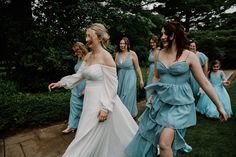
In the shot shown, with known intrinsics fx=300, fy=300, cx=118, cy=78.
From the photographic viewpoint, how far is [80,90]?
6781mm

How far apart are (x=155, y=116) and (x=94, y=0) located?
7760 millimetres

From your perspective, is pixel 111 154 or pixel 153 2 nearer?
pixel 111 154

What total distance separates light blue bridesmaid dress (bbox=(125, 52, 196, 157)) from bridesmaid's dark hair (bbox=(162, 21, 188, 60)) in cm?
20

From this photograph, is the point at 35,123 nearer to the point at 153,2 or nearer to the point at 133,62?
the point at 133,62

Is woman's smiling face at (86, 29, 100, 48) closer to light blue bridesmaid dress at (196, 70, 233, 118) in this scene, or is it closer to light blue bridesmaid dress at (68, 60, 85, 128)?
light blue bridesmaid dress at (68, 60, 85, 128)

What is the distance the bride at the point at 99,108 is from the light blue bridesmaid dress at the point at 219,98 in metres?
4.13

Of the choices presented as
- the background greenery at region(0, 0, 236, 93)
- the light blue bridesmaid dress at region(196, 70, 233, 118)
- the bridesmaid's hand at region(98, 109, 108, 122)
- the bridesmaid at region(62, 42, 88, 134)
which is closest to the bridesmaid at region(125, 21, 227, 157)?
the bridesmaid's hand at region(98, 109, 108, 122)

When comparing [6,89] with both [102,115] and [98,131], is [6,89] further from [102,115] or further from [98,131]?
[102,115]

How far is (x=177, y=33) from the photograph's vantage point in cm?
346

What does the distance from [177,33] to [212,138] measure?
10.5ft

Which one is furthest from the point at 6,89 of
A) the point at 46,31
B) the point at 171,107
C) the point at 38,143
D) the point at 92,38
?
the point at 171,107

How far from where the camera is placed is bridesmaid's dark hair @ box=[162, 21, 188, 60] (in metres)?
3.45

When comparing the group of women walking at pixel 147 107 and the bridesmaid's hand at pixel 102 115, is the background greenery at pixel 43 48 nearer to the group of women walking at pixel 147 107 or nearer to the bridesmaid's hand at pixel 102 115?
the group of women walking at pixel 147 107

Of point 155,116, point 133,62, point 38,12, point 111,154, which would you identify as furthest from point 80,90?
point 38,12
